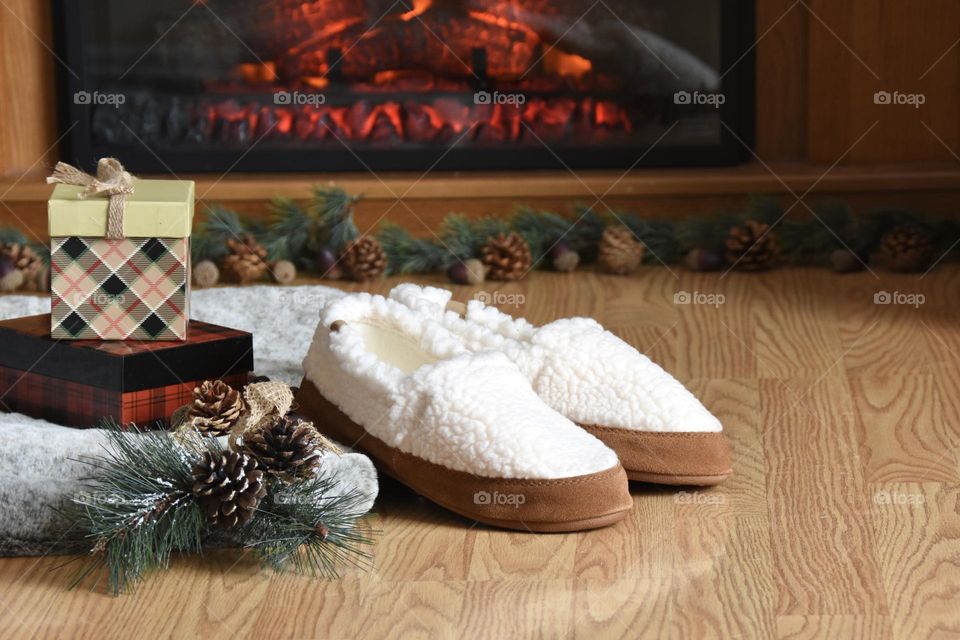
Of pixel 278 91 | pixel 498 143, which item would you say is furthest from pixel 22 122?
pixel 498 143

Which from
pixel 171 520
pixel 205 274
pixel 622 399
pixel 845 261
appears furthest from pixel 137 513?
pixel 845 261

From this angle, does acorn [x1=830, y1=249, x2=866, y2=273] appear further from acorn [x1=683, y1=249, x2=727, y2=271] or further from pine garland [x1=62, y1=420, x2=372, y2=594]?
pine garland [x1=62, y1=420, x2=372, y2=594]

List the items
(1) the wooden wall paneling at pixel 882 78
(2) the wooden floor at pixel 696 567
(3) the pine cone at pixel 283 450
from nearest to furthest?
(2) the wooden floor at pixel 696 567, (3) the pine cone at pixel 283 450, (1) the wooden wall paneling at pixel 882 78

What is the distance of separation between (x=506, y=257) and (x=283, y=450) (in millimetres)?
1080

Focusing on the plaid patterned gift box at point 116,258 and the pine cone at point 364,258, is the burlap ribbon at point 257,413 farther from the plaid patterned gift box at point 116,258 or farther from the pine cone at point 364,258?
the pine cone at point 364,258

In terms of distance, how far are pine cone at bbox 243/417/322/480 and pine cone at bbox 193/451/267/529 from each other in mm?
27

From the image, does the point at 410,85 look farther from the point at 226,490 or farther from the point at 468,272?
the point at 226,490

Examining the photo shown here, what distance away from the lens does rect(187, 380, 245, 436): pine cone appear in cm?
121

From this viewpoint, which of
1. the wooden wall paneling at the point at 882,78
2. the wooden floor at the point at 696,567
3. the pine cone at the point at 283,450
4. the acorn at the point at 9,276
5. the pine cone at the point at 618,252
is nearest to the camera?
the wooden floor at the point at 696,567

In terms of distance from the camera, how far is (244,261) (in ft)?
7.00

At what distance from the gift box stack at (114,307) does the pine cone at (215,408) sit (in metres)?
0.06

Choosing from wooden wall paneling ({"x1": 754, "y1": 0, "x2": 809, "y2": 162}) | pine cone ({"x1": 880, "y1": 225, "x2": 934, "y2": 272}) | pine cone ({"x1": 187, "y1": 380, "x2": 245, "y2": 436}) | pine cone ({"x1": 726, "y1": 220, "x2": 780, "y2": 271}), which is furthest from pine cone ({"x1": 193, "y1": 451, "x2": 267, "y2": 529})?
wooden wall paneling ({"x1": 754, "y1": 0, "x2": 809, "y2": 162})

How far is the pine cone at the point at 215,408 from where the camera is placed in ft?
3.98

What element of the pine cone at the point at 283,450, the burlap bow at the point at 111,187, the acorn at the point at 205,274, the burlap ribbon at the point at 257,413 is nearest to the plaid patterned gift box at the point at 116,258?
the burlap bow at the point at 111,187
